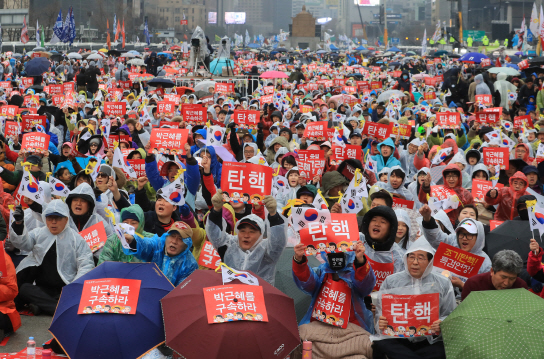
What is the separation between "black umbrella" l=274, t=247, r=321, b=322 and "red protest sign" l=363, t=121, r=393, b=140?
545 centimetres

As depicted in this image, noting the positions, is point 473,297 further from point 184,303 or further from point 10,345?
point 10,345

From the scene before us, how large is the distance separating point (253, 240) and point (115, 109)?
8947 millimetres

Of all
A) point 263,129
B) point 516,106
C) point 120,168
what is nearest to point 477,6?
Answer: point 516,106

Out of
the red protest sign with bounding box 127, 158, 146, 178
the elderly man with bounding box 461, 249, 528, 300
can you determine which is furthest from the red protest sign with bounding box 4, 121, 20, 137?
the elderly man with bounding box 461, 249, 528, 300

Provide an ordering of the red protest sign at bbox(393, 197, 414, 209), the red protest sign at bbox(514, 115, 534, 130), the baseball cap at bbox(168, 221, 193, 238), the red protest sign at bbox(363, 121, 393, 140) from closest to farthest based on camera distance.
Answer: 1. the baseball cap at bbox(168, 221, 193, 238)
2. the red protest sign at bbox(393, 197, 414, 209)
3. the red protest sign at bbox(363, 121, 393, 140)
4. the red protest sign at bbox(514, 115, 534, 130)

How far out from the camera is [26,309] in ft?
21.0

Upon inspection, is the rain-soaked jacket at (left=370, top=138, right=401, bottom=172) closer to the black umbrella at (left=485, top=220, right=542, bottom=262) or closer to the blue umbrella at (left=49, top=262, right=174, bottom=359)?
the black umbrella at (left=485, top=220, right=542, bottom=262)

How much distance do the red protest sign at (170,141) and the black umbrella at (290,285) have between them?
2715 mm

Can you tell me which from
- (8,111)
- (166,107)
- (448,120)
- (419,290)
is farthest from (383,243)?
(8,111)

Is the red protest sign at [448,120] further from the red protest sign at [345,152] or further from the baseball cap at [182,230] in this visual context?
the baseball cap at [182,230]

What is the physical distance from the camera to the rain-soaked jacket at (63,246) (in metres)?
5.96

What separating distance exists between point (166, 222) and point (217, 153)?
2.75 metres

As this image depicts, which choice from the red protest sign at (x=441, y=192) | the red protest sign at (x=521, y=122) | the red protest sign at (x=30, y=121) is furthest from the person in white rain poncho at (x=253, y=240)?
the red protest sign at (x=521, y=122)

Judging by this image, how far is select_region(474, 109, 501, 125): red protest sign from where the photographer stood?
13.0m
